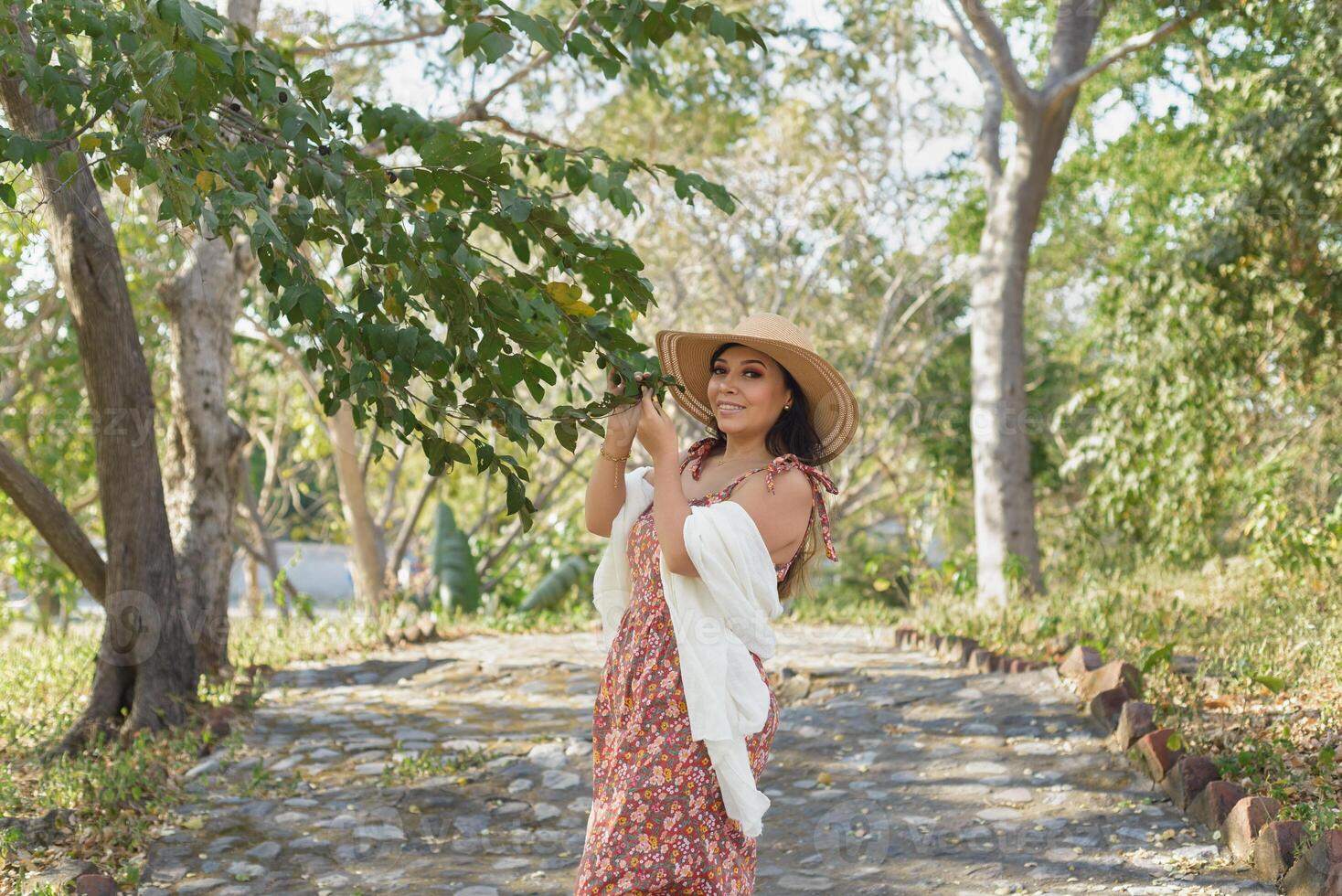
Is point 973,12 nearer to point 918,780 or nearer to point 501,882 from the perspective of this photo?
point 918,780

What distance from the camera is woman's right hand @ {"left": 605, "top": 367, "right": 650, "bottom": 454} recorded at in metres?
2.97

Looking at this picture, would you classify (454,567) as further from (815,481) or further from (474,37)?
(474,37)

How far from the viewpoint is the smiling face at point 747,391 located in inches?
124

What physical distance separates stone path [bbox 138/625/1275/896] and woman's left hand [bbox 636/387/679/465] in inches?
73.4

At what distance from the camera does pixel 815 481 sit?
10.3ft

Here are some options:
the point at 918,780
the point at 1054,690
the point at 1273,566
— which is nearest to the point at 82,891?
the point at 918,780

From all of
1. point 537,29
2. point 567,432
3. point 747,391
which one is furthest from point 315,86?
point 747,391

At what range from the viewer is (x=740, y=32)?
397cm

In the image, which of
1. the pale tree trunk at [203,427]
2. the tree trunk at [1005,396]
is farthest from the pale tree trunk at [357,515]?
the tree trunk at [1005,396]

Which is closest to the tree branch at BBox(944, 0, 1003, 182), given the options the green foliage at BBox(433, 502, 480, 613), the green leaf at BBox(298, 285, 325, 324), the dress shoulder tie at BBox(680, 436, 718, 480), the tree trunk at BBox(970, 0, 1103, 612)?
the tree trunk at BBox(970, 0, 1103, 612)

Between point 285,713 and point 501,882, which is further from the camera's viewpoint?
point 285,713

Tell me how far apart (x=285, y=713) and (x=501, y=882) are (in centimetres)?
292

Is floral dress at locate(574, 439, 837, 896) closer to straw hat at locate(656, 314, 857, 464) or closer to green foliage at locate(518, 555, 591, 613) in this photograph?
straw hat at locate(656, 314, 857, 464)

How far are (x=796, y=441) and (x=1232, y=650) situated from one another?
3675 mm
